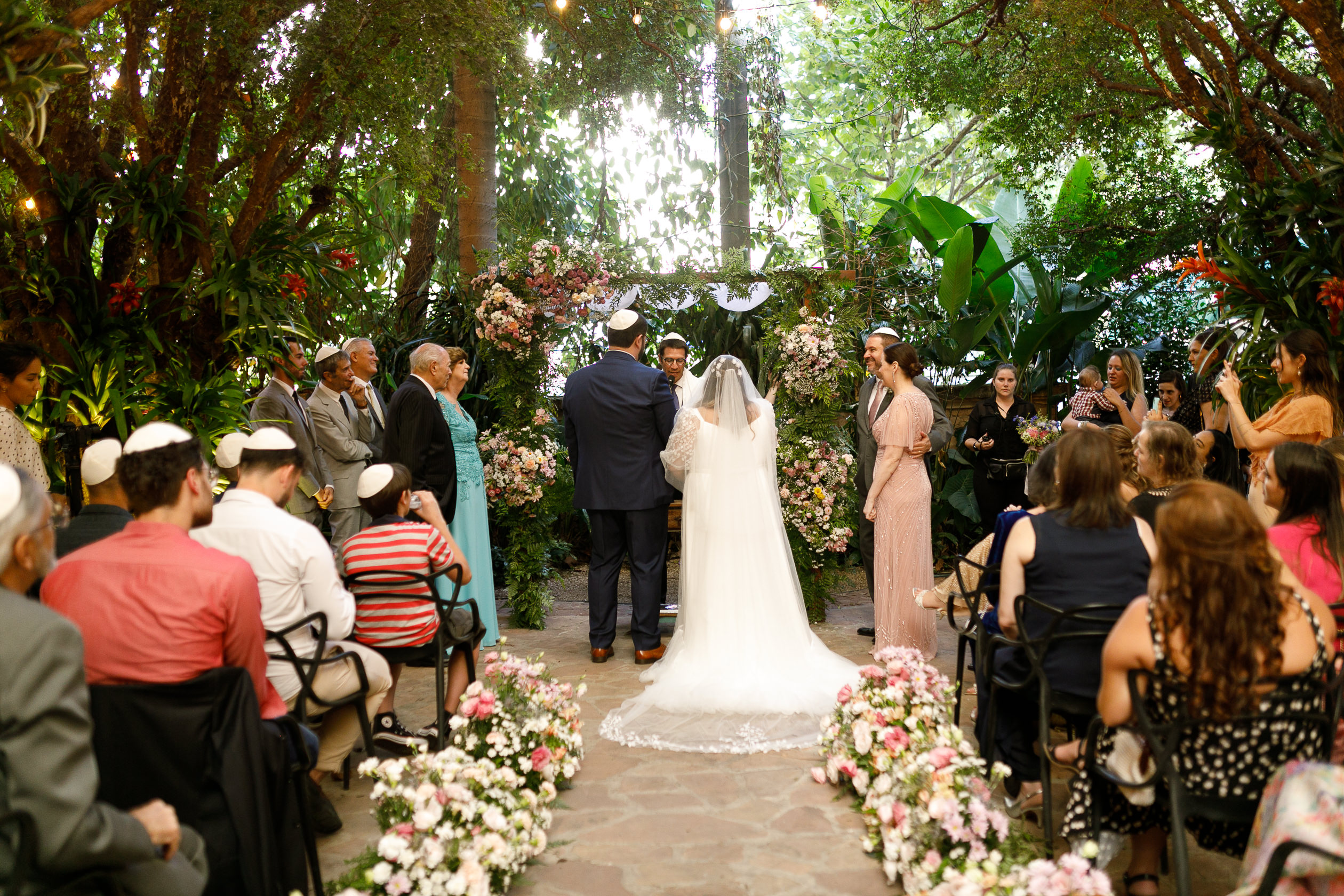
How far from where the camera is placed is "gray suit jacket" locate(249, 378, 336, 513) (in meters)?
6.10

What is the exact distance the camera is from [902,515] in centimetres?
594

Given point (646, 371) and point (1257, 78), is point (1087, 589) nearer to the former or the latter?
point (646, 371)

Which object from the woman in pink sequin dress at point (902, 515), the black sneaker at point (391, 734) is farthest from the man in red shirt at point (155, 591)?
the woman in pink sequin dress at point (902, 515)

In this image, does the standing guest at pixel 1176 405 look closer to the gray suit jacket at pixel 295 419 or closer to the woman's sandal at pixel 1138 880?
the woman's sandal at pixel 1138 880

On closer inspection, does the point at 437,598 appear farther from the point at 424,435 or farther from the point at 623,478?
the point at 623,478

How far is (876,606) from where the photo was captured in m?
6.15

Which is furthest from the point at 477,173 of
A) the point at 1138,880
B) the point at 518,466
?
the point at 1138,880

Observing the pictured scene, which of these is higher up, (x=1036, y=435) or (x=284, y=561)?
(x=1036, y=435)

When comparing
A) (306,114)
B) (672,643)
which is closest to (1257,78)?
(672,643)

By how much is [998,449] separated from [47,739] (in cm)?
709

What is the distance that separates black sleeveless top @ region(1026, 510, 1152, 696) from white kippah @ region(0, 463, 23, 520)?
2814mm

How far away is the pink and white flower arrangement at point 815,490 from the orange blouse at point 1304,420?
2.67 meters

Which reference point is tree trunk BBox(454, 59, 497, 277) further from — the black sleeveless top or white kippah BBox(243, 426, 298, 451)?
the black sleeveless top

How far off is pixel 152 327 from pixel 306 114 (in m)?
1.42
